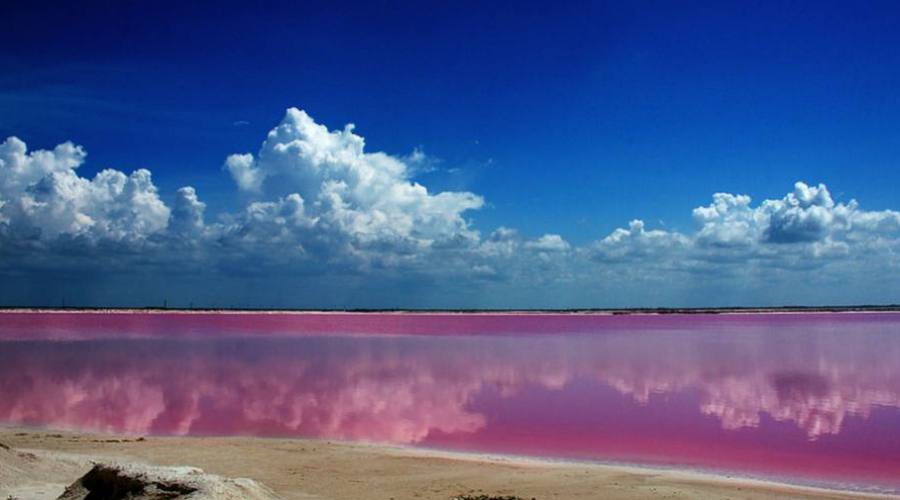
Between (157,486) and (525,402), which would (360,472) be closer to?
(157,486)

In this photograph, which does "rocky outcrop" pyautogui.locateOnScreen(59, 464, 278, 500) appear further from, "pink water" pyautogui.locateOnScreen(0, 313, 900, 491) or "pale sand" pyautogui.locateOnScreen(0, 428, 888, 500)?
Answer: "pink water" pyautogui.locateOnScreen(0, 313, 900, 491)

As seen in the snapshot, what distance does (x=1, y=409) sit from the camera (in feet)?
56.9

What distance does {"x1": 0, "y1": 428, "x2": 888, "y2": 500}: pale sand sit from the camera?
8938 mm

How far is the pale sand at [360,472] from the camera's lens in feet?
29.3

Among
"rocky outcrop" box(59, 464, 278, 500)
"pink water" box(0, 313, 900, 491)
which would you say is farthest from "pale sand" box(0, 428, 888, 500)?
"rocky outcrop" box(59, 464, 278, 500)

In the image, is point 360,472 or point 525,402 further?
point 525,402

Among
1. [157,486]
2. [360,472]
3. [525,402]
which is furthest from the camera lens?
[525,402]

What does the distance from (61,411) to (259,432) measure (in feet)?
18.1

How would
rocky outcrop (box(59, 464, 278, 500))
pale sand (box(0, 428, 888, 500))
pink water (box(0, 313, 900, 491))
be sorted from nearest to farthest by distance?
rocky outcrop (box(59, 464, 278, 500)) < pale sand (box(0, 428, 888, 500)) < pink water (box(0, 313, 900, 491))

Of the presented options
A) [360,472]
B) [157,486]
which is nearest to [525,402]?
[360,472]

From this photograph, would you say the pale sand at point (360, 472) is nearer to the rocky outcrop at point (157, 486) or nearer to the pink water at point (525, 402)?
the pink water at point (525, 402)

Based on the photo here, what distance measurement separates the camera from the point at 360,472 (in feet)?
33.7

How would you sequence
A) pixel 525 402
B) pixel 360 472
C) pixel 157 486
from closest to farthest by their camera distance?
pixel 157 486, pixel 360 472, pixel 525 402

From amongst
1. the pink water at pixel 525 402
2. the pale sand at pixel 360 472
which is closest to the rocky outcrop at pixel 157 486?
the pale sand at pixel 360 472
